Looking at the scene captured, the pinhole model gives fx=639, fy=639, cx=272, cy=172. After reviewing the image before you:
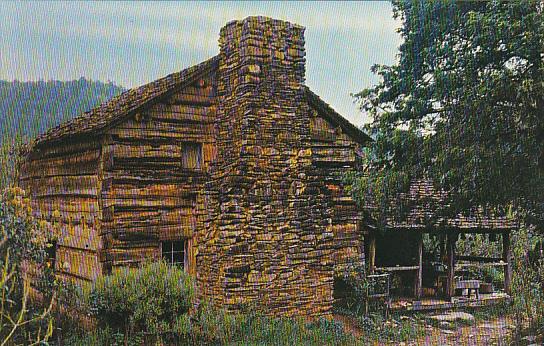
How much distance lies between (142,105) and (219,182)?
2.32 metres

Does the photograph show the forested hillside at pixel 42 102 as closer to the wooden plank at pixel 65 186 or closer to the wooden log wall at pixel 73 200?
the wooden log wall at pixel 73 200

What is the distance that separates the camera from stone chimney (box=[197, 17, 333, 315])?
43.7 ft

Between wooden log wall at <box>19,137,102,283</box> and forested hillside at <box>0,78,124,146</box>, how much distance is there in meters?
0.95

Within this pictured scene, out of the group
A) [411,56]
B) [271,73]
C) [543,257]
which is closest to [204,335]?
[271,73]

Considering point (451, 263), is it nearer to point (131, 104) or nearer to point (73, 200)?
point (131, 104)

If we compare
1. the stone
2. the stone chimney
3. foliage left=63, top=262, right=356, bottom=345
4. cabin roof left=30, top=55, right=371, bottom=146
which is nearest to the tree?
cabin roof left=30, top=55, right=371, bottom=146

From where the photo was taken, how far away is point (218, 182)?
1390cm

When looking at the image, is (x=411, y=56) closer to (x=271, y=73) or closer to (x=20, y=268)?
(x=271, y=73)

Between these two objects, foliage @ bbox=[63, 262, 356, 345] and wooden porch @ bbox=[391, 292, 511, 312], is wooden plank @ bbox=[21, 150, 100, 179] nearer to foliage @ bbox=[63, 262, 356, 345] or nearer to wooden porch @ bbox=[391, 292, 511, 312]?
foliage @ bbox=[63, 262, 356, 345]

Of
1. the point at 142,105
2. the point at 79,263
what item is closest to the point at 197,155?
the point at 142,105

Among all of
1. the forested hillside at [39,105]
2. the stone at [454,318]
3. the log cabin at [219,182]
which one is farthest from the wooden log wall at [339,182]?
the forested hillside at [39,105]

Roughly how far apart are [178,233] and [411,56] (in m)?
7.12

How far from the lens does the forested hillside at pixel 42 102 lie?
43.8 feet

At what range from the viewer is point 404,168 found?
15289 mm
